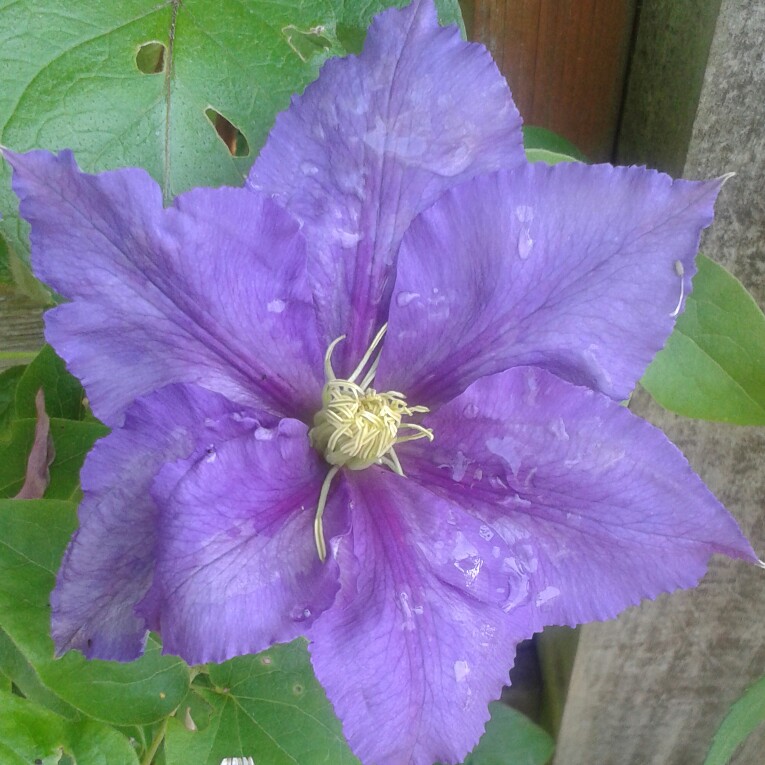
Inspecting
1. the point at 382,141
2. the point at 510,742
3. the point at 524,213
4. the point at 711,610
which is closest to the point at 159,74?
the point at 382,141

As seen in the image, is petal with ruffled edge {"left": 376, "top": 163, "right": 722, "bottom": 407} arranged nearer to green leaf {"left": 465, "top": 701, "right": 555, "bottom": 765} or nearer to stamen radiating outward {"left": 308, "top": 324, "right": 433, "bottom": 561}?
stamen radiating outward {"left": 308, "top": 324, "right": 433, "bottom": 561}

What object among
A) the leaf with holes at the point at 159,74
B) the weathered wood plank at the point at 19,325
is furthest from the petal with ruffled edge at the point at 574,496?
the weathered wood plank at the point at 19,325

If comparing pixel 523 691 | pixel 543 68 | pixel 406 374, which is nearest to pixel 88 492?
pixel 406 374

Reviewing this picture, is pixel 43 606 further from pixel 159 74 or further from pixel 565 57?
pixel 565 57

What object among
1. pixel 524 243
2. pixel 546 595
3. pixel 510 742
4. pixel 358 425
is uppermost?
pixel 524 243

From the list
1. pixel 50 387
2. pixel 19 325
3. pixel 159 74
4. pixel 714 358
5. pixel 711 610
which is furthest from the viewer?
pixel 711 610

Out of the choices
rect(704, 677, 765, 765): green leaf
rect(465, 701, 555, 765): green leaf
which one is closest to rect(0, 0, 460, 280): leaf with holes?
rect(704, 677, 765, 765): green leaf

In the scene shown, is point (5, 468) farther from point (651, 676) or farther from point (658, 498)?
point (651, 676)
